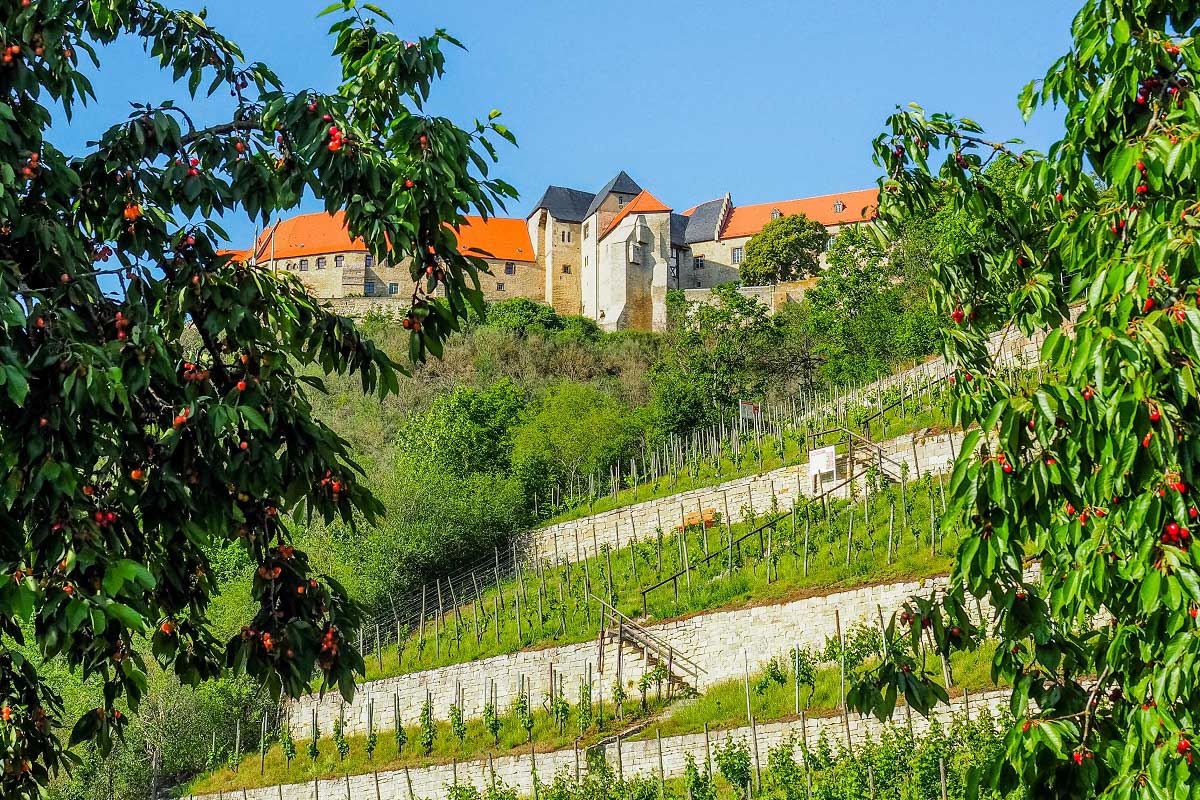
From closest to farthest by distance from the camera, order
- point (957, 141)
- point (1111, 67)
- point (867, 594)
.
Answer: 1. point (1111, 67)
2. point (957, 141)
3. point (867, 594)

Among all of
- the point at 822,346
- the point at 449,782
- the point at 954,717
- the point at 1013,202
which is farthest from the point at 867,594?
the point at 822,346

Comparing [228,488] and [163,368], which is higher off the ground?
[163,368]

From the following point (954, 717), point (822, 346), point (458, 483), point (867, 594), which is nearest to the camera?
point (954, 717)

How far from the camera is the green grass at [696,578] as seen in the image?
76.6 ft

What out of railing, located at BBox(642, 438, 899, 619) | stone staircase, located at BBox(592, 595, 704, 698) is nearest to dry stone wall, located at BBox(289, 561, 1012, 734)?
stone staircase, located at BBox(592, 595, 704, 698)

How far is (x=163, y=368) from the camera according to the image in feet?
14.2

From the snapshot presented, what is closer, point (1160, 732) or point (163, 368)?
point (1160, 732)

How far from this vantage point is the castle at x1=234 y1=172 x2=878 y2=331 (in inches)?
2729

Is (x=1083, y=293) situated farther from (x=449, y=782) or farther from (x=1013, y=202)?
(x=449, y=782)

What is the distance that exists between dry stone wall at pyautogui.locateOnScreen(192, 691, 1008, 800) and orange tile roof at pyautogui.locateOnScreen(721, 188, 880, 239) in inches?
2015

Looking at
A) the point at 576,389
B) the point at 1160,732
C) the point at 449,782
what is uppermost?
the point at 576,389

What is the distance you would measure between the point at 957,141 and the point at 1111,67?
87 centimetres

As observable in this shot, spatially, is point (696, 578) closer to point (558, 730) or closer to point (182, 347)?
point (558, 730)

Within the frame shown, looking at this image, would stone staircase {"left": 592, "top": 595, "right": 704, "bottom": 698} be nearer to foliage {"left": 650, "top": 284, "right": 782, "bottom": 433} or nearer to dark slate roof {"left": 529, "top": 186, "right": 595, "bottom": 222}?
foliage {"left": 650, "top": 284, "right": 782, "bottom": 433}
